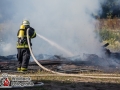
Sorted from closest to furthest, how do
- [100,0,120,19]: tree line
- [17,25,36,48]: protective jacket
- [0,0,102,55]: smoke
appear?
[17,25,36,48]: protective jacket → [0,0,102,55]: smoke → [100,0,120,19]: tree line

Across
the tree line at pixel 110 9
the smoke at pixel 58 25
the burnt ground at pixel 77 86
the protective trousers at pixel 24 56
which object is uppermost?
the tree line at pixel 110 9

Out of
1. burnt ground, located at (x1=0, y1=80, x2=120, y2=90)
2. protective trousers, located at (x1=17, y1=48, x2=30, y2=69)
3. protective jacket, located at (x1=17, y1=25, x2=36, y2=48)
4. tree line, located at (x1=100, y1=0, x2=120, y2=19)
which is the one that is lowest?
burnt ground, located at (x1=0, y1=80, x2=120, y2=90)

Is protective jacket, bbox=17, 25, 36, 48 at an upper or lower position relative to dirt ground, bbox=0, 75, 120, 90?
upper

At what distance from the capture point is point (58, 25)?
18734 mm

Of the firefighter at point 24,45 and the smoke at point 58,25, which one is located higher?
the smoke at point 58,25

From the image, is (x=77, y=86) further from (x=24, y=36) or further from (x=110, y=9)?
(x=110, y=9)

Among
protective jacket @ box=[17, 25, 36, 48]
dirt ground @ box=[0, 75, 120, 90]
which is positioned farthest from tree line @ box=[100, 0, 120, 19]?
dirt ground @ box=[0, 75, 120, 90]

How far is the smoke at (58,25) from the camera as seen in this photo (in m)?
16.6

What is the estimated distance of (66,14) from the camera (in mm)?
19047

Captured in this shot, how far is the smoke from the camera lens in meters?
16.6

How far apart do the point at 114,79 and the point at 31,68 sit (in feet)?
10.5

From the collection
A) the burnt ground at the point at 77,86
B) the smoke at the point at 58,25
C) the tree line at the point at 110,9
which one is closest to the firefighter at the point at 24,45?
the burnt ground at the point at 77,86

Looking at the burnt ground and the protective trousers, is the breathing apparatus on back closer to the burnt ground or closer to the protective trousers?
the protective trousers

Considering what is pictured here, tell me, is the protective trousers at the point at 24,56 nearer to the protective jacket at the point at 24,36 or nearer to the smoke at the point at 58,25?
the protective jacket at the point at 24,36
